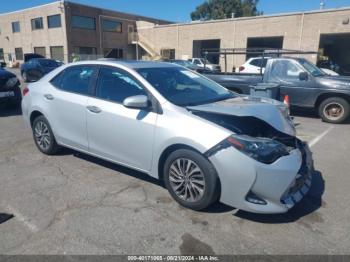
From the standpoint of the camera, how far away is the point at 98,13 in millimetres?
35594

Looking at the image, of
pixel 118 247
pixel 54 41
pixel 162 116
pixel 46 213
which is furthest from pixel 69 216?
pixel 54 41

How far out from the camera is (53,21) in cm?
3341

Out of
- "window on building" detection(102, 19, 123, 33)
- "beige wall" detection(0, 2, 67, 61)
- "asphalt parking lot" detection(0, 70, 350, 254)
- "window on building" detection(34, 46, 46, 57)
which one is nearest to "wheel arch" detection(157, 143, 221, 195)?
"asphalt parking lot" detection(0, 70, 350, 254)

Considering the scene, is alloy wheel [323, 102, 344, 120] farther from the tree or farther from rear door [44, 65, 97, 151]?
the tree

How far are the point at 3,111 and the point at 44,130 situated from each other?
16.6 feet

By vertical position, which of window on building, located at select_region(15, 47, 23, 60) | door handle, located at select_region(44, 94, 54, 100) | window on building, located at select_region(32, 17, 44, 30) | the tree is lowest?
door handle, located at select_region(44, 94, 54, 100)

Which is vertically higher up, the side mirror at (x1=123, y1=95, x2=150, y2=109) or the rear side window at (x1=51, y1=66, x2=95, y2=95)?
the rear side window at (x1=51, y1=66, x2=95, y2=95)

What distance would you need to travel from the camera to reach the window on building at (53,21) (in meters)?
32.7

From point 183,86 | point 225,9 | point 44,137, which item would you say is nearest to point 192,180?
point 183,86

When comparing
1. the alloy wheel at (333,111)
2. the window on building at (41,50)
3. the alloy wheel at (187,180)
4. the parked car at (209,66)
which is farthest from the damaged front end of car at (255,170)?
the window on building at (41,50)

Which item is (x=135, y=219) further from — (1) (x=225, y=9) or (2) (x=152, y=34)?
(1) (x=225, y=9)

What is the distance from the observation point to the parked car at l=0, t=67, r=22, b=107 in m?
7.99

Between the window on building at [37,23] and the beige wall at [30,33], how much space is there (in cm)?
36

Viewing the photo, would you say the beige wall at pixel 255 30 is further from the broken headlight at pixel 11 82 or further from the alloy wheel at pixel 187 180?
the alloy wheel at pixel 187 180
